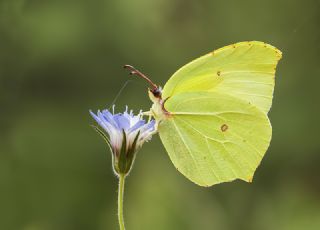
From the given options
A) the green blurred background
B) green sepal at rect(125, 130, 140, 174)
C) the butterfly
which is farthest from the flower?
the green blurred background

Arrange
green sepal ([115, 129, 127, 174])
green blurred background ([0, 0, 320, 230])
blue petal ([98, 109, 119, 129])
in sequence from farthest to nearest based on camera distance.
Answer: green blurred background ([0, 0, 320, 230]) < blue petal ([98, 109, 119, 129]) < green sepal ([115, 129, 127, 174])

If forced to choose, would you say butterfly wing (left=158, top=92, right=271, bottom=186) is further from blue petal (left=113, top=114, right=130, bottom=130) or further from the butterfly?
blue petal (left=113, top=114, right=130, bottom=130)

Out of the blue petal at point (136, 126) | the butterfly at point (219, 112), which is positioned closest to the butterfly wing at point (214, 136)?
the butterfly at point (219, 112)

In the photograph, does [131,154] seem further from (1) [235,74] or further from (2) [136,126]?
(1) [235,74]

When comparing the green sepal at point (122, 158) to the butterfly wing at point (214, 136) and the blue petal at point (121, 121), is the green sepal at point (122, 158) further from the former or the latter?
the butterfly wing at point (214, 136)

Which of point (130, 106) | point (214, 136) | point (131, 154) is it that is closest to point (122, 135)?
point (131, 154)

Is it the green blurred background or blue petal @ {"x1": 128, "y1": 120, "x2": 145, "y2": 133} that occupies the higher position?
blue petal @ {"x1": 128, "y1": 120, "x2": 145, "y2": 133}

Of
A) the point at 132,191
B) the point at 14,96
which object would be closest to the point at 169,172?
the point at 132,191

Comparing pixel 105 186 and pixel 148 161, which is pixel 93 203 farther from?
pixel 148 161
